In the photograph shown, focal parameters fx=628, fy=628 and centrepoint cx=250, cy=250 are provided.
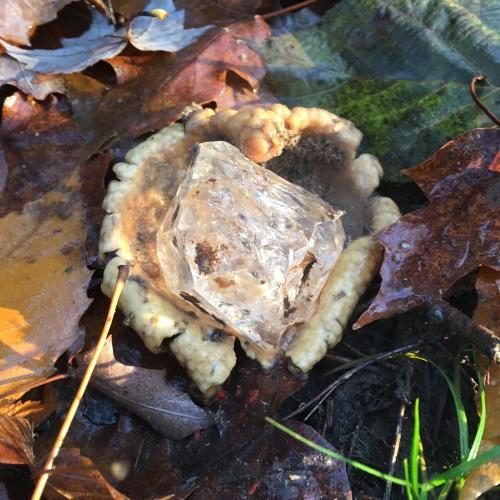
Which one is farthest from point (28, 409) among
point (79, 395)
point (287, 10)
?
point (287, 10)

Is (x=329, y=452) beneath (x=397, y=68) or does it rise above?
beneath

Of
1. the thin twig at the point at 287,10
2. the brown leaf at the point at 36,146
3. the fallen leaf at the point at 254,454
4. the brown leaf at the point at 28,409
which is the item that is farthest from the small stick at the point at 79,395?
the thin twig at the point at 287,10

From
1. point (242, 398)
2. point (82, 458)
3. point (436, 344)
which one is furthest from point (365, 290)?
point (82, 458)

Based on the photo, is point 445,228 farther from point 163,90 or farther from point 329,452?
point 163,90

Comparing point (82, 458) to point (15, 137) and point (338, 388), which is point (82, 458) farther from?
point (15, 137)

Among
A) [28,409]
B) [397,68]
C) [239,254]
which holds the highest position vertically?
[397,68]

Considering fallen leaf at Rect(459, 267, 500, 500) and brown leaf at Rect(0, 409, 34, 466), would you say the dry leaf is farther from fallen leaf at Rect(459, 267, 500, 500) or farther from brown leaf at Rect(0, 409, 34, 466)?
fallen leaf at Rect(459, 267, 500, 500)

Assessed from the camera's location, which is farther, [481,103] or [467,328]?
[481,103]
